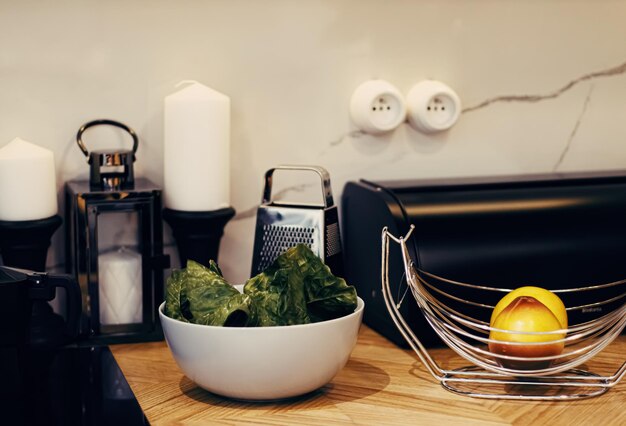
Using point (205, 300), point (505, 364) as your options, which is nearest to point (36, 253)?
point (205, 300)

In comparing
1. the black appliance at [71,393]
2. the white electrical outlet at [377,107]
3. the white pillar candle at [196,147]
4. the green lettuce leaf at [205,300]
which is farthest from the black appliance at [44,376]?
the white electrical outlet at [377,107]

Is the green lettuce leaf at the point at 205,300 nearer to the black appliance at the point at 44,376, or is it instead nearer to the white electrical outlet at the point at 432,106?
A: the black appliance at the point at 44,376

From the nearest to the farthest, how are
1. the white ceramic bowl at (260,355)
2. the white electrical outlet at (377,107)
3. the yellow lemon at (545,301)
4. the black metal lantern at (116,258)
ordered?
the white ceramic bowl at (260,355) → the yellow lemon at (545,301) → the black metal lantern at (116,258) → the white electrical outlet at (377,107)

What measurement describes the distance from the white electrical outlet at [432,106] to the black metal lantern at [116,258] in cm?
44

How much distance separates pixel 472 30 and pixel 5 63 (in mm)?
714

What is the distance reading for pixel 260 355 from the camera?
0.95m

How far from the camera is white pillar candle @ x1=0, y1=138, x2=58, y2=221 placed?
1.14 metres

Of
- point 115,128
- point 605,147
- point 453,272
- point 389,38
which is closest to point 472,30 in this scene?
point 389,38

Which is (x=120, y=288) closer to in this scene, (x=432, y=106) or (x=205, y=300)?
(x=205, y=300)

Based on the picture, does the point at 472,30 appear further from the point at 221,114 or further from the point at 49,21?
the point at 49,21

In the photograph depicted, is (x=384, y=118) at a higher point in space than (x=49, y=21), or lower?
lower

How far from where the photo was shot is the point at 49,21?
4.01 feet

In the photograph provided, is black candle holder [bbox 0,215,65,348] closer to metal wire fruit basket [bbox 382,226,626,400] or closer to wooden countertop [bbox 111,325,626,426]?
wooden countertop [bbox 111,325,626,426]

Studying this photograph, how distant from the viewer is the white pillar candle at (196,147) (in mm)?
1214
